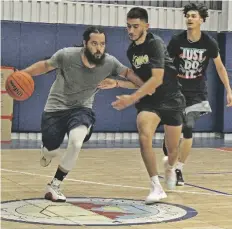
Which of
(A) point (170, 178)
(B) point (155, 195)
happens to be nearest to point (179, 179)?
(A) point (170, 178)

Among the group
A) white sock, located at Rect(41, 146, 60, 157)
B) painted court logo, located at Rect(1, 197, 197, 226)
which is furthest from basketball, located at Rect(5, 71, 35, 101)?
painted court logo, located at Rect(1, 197, 197, 226)

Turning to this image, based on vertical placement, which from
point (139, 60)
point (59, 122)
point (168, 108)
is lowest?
point (59, 122)

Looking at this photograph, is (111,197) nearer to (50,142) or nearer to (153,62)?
(50,142)

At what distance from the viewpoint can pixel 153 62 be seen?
6.33m

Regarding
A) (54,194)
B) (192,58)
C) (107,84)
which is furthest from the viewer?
(192,58)

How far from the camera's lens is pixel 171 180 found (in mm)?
7441

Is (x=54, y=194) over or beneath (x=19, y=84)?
beneath

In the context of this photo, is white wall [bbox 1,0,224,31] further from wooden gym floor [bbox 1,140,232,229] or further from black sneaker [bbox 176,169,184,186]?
black sneaker [bbox 176,169,184,186]

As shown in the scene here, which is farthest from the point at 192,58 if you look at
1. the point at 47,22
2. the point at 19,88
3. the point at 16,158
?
the point at 47,22

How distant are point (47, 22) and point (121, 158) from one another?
4936 mm

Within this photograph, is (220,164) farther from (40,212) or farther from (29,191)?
(40,212)

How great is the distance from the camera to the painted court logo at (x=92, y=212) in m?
5.40

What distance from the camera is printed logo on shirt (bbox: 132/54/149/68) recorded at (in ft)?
21.1

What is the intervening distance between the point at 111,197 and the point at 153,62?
1.51 meters
